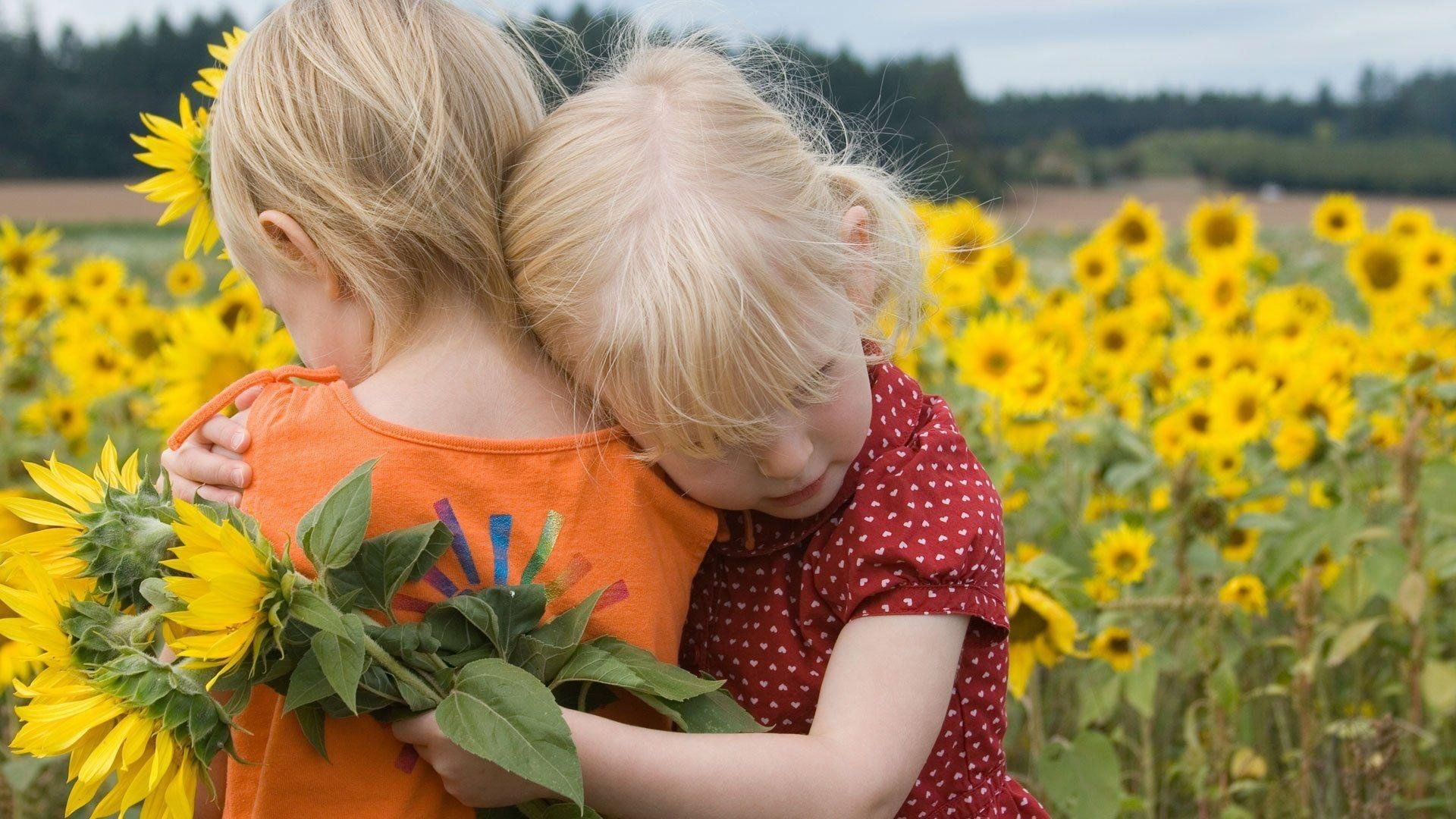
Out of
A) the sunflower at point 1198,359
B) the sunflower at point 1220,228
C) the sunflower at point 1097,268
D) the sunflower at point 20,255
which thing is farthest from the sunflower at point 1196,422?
the sunflower at point 20,255

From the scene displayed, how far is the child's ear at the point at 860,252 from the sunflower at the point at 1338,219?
3.36 meters

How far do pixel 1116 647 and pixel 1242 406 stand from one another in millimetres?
794

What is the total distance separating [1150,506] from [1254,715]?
1.50 ft

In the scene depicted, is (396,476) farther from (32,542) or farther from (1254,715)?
(1254,715)

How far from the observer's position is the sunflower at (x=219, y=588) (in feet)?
2.81

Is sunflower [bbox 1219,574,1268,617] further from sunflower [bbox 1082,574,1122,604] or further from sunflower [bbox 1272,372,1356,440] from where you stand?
sunflower [bbox 1272,372,1356,440]

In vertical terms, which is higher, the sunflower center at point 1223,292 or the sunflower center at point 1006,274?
the sunflower center at point 1223,292

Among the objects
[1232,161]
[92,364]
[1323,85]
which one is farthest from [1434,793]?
[1323,85]

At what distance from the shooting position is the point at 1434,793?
7.14 feet

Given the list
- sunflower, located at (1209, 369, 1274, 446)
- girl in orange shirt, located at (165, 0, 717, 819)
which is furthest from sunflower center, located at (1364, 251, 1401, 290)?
girl in orange shirt, located at (165, 0, 717, 819)

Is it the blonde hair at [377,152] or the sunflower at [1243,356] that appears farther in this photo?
the sunflower at [1243,356]

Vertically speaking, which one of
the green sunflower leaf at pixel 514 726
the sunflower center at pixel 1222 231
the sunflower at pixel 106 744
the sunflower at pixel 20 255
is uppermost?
the green sunflower leaf at pixel 514 726

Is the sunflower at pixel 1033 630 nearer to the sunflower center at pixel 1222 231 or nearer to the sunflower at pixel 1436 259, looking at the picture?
the sunflower at pixel 1436 259

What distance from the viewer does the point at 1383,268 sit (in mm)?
3699
